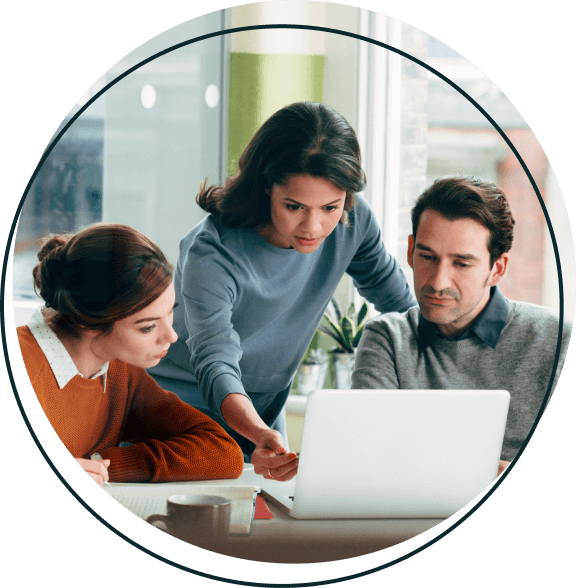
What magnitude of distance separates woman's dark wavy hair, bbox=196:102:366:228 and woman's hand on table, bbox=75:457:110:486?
459 millimetres

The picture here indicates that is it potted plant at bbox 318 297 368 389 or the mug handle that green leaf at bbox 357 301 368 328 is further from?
the mug handle

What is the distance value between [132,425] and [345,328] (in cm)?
40

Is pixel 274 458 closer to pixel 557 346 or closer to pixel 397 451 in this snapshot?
pixel 397 451

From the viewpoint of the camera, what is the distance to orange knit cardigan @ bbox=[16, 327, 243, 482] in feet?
4.86

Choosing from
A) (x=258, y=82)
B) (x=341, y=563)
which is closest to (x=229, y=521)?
(x=341, y=563)

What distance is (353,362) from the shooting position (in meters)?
1.50

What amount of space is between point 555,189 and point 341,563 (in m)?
0.75

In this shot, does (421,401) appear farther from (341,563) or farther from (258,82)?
(258,82)

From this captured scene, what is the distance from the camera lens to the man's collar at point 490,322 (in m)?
1.49

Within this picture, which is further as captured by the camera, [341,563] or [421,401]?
[341,563]

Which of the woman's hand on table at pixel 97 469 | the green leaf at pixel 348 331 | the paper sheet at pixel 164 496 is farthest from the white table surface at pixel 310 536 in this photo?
the green leaf at pixel 348 331

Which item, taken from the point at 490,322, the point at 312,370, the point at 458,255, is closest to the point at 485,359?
the point at 490,322

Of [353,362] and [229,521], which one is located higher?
[353,362]

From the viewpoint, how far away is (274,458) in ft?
4.75
